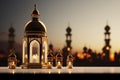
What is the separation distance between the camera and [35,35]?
3297 centimetres

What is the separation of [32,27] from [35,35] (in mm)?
735

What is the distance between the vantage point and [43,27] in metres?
33.3

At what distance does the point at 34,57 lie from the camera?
109 feet
